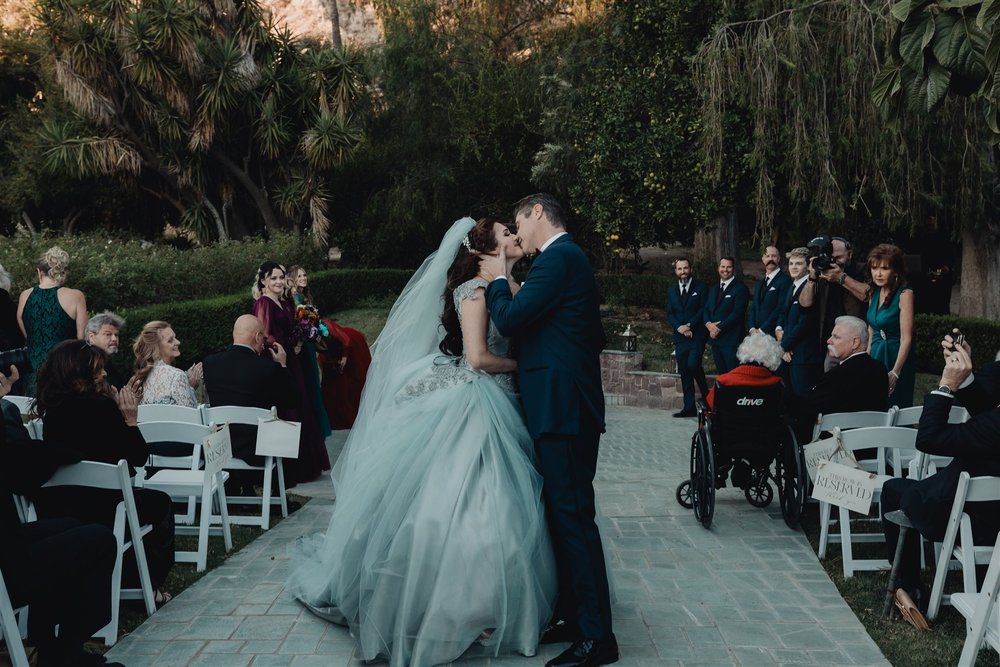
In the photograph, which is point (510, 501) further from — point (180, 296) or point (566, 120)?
point (566, 120)

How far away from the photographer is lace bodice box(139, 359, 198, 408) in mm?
6391

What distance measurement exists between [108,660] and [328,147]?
18.9 metres

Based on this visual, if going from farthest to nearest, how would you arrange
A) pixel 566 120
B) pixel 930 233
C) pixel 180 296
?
pixel 566 120 → pixel 930 233 → pixel 180 296

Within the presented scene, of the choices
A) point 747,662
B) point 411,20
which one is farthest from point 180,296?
point 411,20

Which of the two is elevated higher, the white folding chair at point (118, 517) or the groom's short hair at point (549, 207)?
the groom's short hair at point (549, 207)

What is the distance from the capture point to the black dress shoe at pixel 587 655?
3.95 meters

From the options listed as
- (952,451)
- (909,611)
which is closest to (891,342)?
(909,611)

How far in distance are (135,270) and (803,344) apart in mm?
7926

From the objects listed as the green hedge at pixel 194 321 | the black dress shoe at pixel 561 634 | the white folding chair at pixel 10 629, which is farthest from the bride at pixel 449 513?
the green hedge at pixel 194 321

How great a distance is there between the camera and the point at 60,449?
4.13 m

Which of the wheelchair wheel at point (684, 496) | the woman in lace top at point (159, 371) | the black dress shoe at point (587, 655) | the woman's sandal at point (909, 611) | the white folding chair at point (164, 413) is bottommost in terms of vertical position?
the wheelchair wheel at point (684, 496)

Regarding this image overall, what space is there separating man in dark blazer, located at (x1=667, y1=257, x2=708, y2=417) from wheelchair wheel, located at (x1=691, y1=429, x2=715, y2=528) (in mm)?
5497

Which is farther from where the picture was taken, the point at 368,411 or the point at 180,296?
the point at 180,296

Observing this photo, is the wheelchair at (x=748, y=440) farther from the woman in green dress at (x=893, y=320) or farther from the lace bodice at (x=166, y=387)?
the lace bodice at (x=166, y=387)
